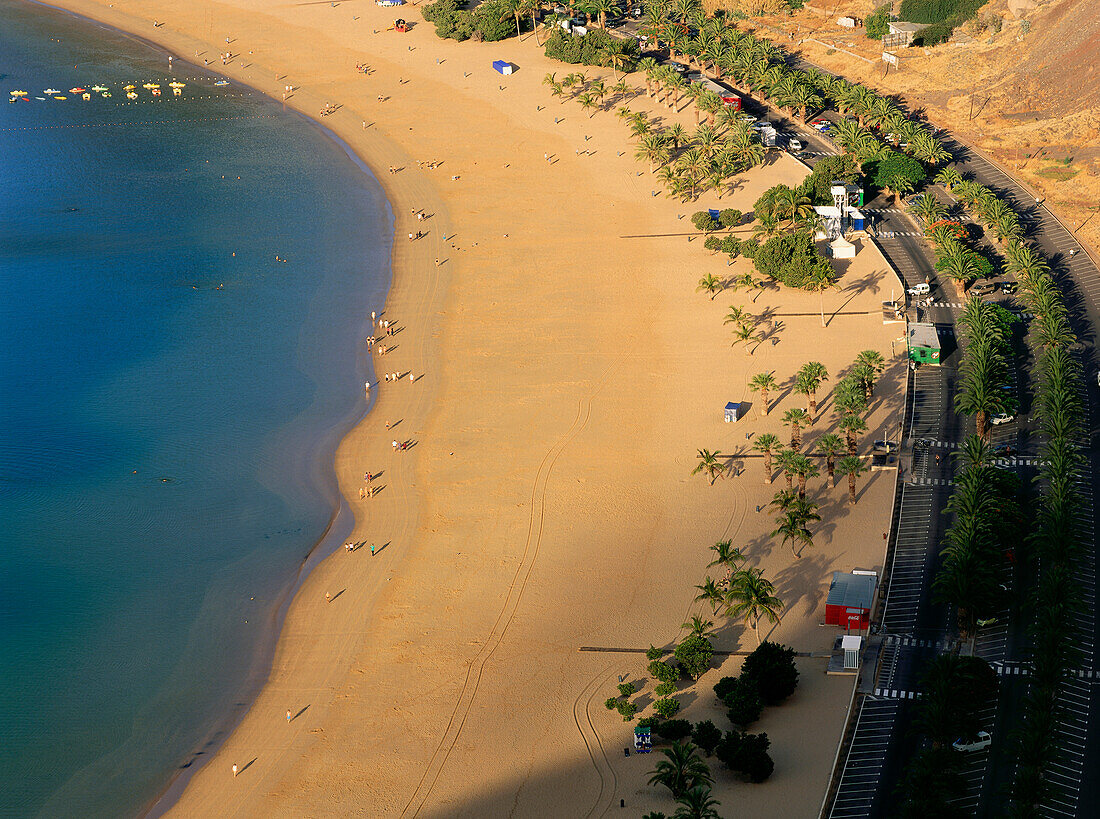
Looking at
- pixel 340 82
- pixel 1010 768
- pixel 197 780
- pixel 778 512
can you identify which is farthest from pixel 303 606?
pixel 340 82

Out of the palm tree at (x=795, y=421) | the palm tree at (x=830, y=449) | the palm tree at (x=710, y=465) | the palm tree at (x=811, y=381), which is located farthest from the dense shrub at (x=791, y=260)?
the palm tree at (x=710, y=465)

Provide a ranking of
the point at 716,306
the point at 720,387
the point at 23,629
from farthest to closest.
Answer: the point at 716,306 < the point at 720,387 < the point at 23,629

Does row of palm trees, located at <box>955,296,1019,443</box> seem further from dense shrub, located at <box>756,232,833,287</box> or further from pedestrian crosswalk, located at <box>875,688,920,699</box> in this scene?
pedestrian crosswalk, located at <box>875,688,920,699</box>

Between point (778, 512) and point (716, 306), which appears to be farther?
point (716, 306)

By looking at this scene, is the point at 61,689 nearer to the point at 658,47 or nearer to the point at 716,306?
the point at 716,306

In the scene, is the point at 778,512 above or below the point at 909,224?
below

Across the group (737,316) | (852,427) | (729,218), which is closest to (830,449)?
(852,427)
